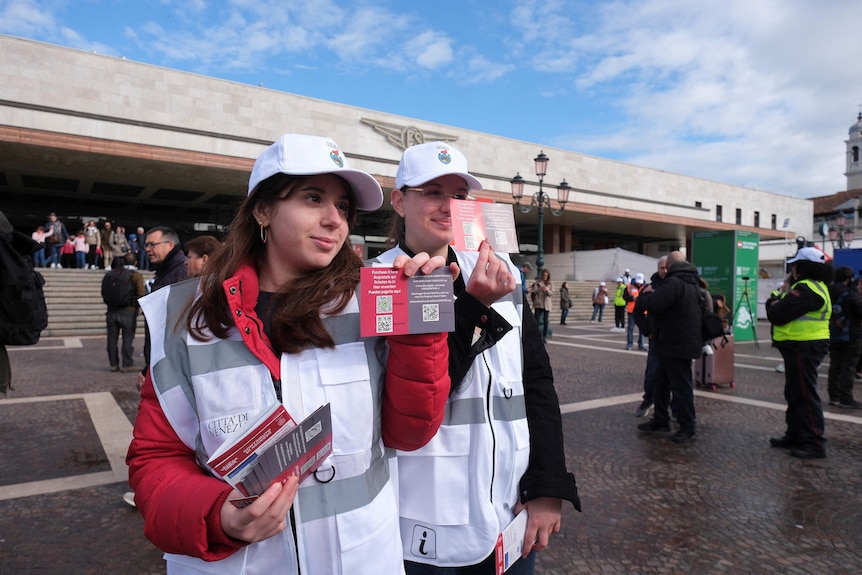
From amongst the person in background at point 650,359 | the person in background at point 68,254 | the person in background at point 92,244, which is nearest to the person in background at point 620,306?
the person in background at point 650,359

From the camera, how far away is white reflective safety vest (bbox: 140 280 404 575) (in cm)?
126

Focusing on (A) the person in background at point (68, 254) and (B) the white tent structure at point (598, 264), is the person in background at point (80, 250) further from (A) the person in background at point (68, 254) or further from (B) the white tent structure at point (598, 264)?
(B) the white tent structure at point (598, 264)

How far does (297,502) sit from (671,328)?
5.42 metres

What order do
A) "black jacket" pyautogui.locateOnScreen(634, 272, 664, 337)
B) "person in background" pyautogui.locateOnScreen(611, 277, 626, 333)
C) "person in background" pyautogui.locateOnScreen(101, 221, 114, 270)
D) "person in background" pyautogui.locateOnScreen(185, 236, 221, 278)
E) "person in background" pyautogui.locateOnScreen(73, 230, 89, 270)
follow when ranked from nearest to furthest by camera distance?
"person in background" pyautogui.locateOnScreen(185, 236, 221, 278)
"black jacket" pyautogui.locateOnScreen(634, 272, 664, 337)
"person in background" pyautogui.locateOnScreen(611, 277, 626, 333)
"person in background" pyautogui.locateOnScreen(73, 230, 89, 270)
"person in background" pyautogui.locateOnScreen(101, 221, 114, 270)

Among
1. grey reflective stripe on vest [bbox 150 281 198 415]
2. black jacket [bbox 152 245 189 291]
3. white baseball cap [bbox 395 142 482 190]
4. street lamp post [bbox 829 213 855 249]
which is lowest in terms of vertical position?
grey reflective stripe on vest [bbox 150 281 198 415]

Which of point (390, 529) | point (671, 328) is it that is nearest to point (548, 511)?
point (390, 529)

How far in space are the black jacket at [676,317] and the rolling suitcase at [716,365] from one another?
2.44 m

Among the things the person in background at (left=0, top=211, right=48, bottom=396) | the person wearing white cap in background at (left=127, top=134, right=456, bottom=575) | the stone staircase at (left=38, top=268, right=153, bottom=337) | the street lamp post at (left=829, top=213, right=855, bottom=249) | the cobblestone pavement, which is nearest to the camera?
the person wearing white cap in background at (left=127, top=134, right=456, bottom=575)

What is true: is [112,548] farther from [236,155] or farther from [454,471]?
[236,155]

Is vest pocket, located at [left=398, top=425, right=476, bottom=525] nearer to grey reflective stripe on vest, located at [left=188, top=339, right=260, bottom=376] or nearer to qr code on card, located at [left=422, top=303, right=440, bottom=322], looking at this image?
qr code on card, located at [left=422, top=303, right=440, bottom=322]

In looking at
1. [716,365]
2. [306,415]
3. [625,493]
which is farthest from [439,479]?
[716,365]

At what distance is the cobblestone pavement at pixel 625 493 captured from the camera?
322 centimetres

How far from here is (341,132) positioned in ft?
93.0

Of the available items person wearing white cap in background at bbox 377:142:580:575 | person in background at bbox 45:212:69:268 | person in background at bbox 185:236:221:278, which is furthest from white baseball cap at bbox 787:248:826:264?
person in background at bbox 45:212:69:268
